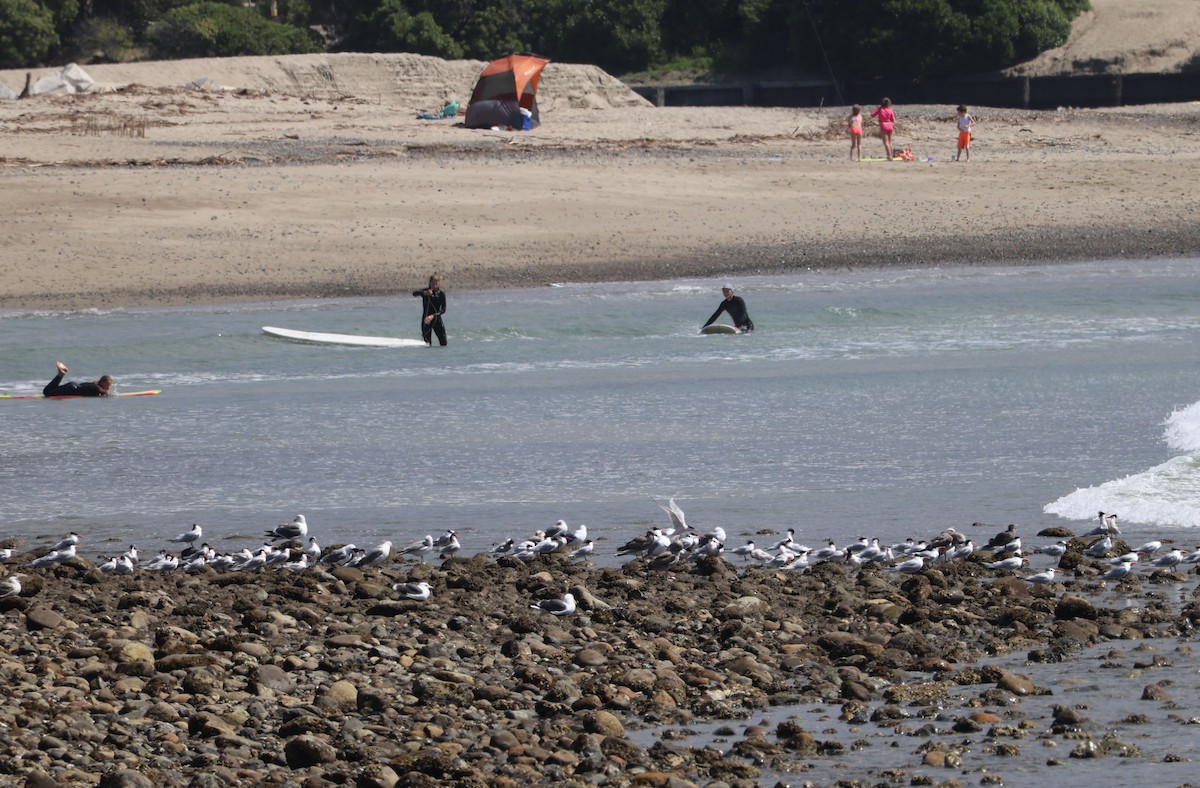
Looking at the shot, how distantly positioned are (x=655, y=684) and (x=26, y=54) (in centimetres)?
4798

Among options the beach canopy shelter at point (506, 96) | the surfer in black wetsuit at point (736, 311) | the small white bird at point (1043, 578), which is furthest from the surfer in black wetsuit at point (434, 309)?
the beach canopy shelter at point (506, 96)

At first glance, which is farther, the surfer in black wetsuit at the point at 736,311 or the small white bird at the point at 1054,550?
the surfer in black wetsuit at the point at 736,311

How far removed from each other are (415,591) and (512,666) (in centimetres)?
137

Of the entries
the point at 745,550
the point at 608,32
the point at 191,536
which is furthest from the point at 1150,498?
the point at 608,32

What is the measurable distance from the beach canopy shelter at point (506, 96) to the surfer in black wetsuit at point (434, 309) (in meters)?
16.7

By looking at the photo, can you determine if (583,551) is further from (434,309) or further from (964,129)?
(964,129)

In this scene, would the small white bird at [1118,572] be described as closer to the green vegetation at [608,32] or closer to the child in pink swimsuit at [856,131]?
the child in pink swimsuit at [856,131]

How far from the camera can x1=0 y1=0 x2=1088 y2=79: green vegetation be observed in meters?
49.1

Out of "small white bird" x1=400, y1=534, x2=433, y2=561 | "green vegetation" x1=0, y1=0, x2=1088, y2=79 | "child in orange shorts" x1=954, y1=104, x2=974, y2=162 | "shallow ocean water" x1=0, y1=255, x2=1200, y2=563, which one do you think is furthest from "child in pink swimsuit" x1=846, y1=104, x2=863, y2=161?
"small white bird" x1=400, y1=534, x2=433, y2=561

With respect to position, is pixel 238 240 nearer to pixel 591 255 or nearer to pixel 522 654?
pixel 591 255

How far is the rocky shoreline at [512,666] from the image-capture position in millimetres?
7402

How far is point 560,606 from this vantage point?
32.1 ft

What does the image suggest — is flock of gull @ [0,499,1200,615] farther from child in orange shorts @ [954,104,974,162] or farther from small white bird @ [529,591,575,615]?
child in orange shorts @ [954,104,974,162]

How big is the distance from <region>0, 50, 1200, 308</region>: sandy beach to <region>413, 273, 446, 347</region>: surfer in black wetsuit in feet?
13.8
